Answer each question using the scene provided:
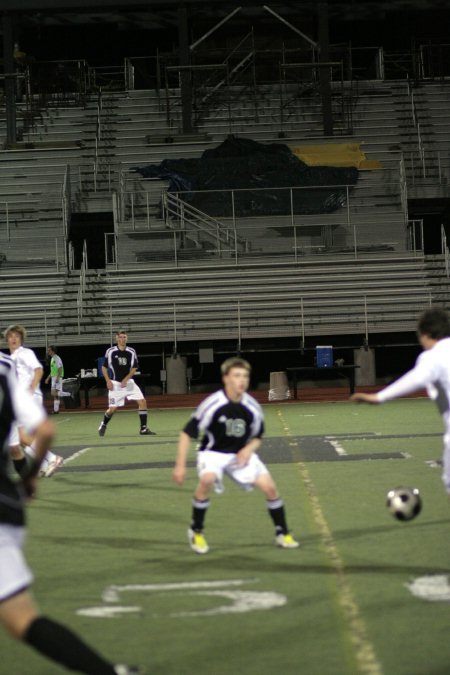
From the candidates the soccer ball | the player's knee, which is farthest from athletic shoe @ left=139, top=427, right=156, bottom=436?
the soccer ball

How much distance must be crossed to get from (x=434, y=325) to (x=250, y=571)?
216 centimetres

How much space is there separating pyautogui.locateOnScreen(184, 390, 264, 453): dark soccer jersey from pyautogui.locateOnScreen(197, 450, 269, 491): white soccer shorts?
2.9 inches

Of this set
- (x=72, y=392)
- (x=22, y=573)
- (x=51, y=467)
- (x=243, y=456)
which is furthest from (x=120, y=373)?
(x=22, y=573)

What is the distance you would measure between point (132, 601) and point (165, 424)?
53.2ft

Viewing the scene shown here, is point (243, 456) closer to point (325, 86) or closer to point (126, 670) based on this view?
point (126, 670)

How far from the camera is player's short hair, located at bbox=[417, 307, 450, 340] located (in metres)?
7.46

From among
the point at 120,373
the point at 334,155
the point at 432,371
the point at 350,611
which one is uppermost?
the point at 334,155

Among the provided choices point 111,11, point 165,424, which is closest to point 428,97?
point 111,11

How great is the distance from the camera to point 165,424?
23.5 meters

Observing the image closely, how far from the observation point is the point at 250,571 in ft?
26.8

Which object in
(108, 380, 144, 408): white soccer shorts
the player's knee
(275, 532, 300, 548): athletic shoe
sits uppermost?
(108, 380, 144, 408): white soccer shorts

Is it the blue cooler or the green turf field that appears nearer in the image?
the green turf field

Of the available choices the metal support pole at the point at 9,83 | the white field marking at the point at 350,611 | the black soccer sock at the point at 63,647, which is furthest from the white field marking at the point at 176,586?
the metal support pole at the point at 9,83

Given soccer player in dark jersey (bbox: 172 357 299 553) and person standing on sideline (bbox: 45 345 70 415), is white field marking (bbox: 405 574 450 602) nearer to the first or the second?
soccer player in dark jersey (bbox: 172 357 299 553)
